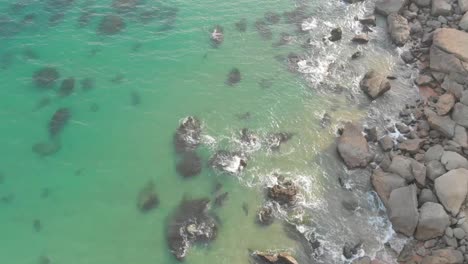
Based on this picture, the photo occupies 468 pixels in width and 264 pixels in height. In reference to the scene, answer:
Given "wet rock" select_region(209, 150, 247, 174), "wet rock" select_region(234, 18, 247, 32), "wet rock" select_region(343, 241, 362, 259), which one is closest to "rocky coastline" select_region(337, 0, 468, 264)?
"wet rock" select_region(343, 241, 362, 259)

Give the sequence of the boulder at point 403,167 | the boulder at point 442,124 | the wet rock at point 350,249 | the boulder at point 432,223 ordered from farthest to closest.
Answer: the boulder at point 442,124 → the boulder at point 403,167 → the boulder at point 432,223 → the wet rock at point 350,249

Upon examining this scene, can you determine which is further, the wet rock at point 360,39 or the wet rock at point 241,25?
the wet rock at point 241,25

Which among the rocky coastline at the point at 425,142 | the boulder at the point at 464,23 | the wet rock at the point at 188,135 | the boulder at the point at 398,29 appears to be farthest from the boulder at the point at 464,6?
the wet rock at the point at 188,135

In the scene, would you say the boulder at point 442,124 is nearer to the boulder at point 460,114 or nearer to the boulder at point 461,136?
the boulder at point 461,136

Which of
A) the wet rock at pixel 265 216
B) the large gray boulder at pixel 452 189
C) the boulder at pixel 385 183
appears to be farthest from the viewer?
the boulder at pixel 385 183

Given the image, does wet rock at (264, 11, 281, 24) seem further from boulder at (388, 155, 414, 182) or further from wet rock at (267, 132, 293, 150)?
boulder at (388, 155, 414, 182)

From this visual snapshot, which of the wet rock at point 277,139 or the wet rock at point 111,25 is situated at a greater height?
the wet rock at point 111,25
